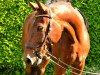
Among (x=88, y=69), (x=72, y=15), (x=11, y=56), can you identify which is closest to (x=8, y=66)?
(x=11, y=56)

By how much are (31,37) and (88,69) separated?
4270 mm

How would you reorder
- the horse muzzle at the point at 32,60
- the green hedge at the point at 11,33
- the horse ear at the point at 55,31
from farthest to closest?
the green hedge at the point at 11,33, the horse ear at the point at 55,31, the horse muzzle at the point at 32,60

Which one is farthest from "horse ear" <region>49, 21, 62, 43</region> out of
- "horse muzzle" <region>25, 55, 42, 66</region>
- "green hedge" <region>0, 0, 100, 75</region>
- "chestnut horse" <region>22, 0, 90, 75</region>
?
"green hedge" <region>0, 0, 100, 75</region>

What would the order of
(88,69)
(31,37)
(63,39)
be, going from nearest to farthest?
1. (31,37)
2. (63,39)
3. (88,69)

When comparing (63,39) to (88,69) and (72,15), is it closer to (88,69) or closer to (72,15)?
(72,15)

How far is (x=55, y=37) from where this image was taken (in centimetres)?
467

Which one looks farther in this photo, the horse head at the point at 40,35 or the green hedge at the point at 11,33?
the green hedge at the point at 11,33

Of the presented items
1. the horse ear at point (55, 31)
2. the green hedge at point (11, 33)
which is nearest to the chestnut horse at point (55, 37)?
the horse ear at point (55, 31)

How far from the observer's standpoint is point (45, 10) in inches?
179

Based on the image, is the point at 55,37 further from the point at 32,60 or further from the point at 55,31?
the point at 32,60

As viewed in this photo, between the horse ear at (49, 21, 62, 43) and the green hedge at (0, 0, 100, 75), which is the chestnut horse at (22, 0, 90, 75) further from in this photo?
the green hedge at (0, 0, 100, 75)

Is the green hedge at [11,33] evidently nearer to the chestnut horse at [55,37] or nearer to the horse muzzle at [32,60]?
the chestnut horse at [55,37]

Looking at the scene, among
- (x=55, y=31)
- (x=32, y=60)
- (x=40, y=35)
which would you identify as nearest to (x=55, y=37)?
(x=55, y=31)

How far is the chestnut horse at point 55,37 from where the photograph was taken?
14.5 feet
